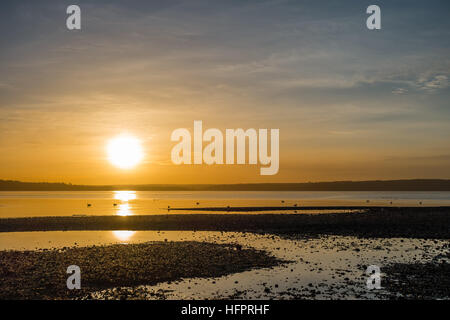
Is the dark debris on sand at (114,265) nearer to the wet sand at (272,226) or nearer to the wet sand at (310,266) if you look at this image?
the wet sand at (310,266)

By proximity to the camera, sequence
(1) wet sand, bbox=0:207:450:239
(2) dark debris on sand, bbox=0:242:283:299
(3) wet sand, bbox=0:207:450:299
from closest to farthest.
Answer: (3) wet sand, bbox=0:207:450:299 < (2) dark debris on sand, bbox=0:242:283:299 < (1) wet sand, bbox=0:207:450:239

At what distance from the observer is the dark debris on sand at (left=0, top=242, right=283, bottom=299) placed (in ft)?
63.4

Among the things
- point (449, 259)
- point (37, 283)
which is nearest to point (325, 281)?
point (449, 259)

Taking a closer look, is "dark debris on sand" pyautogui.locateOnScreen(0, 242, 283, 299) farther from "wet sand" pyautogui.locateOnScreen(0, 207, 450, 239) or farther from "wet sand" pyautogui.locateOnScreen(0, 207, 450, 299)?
"wet sand" pyautogui.locateOnScreen(0, 207, 450, 239)

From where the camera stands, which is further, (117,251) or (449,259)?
(117,251)

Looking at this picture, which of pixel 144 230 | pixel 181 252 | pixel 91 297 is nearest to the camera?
pixel 91 297

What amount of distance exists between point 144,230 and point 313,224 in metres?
20.6

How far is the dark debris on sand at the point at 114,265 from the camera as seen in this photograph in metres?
19.3

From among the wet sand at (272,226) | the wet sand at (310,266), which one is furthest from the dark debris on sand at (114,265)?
the wet sand at (272,226)

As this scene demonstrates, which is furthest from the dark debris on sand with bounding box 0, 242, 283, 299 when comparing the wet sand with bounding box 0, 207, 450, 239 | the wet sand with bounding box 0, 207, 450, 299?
the wet sand with bounding box 0, 207, 450, 239

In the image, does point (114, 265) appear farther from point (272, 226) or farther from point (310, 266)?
point (272, 226)

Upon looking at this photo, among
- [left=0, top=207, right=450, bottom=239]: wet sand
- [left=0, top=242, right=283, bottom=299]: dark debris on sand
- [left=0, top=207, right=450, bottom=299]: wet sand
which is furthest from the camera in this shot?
[left=0, top=207, right=450, bottom=239]: wet sand

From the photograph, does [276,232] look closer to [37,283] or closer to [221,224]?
[221,224]
